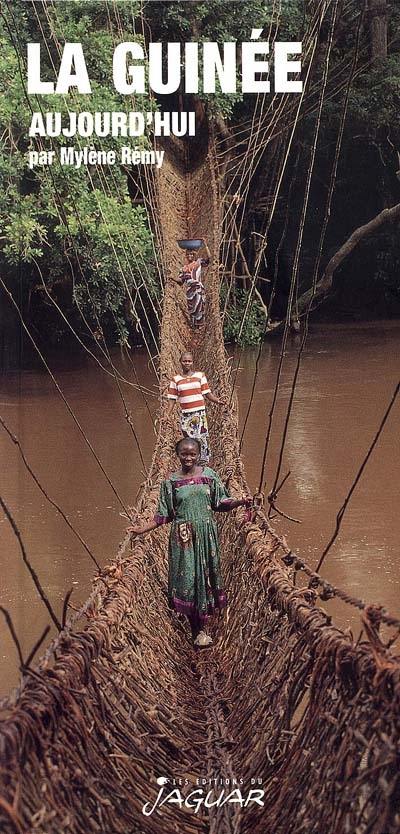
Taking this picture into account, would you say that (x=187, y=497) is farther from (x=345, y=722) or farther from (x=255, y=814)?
(x=345, y=722)

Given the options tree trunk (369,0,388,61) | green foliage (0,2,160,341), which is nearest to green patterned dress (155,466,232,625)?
green foliage (0,2,160,341)

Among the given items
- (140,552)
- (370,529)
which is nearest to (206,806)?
(140,552)

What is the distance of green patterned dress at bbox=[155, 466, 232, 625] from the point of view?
8.61 ft

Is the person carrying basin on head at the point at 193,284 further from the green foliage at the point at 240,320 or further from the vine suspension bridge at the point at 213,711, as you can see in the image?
the vine suspension bridge at the point at 213,711

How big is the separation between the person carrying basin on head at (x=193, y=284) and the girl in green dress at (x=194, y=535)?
426 centimetres

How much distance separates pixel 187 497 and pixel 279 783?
1070mm

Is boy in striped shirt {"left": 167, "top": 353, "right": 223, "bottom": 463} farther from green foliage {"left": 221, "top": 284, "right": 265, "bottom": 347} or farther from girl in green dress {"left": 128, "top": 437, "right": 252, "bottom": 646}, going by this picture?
green foliage {"left": 221, "top": 284, "right": 265, "bottom": 347}

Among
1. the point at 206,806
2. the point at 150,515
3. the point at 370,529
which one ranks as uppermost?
the point at 150,515

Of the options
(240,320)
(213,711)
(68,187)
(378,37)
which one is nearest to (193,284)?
(68,187)

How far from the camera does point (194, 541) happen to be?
2641 mm

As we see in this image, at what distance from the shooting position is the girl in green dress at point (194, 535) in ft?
8.59

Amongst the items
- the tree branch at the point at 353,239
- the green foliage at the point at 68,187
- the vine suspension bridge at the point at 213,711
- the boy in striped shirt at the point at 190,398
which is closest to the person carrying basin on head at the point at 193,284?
the green foliage at the point at 68,187

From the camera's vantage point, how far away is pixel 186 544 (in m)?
2.64

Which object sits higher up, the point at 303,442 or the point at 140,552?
the point at 140,552
